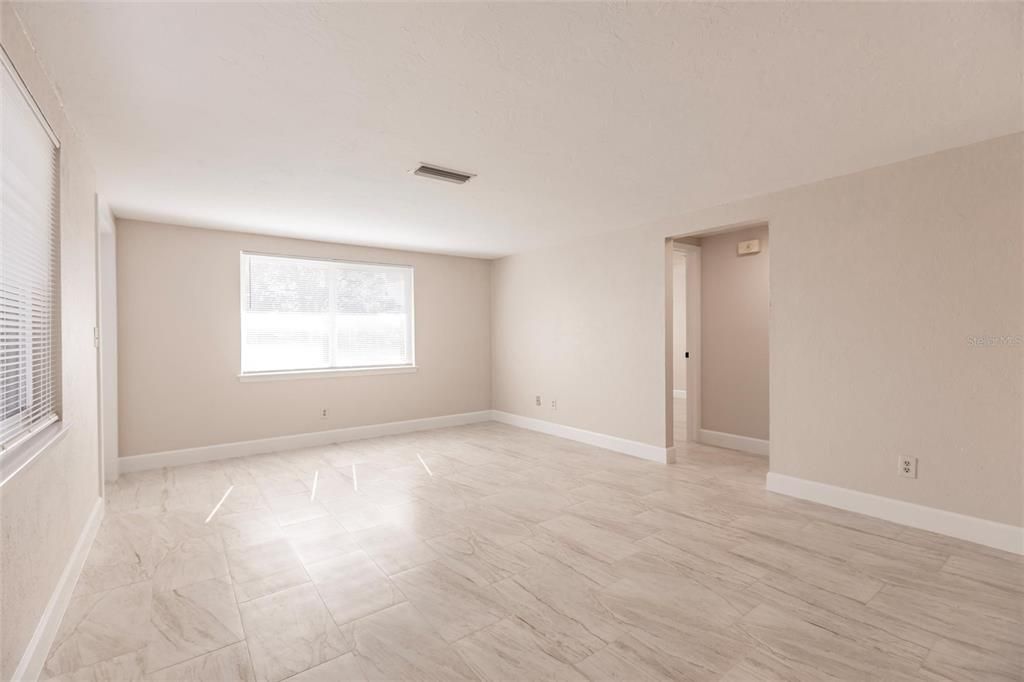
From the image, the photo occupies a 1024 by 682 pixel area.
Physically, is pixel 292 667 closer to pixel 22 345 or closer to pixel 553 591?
pixel 553 591

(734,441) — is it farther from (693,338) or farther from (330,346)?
(330,346)

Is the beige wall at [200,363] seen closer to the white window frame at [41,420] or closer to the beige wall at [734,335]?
the white window frame at [41,420]

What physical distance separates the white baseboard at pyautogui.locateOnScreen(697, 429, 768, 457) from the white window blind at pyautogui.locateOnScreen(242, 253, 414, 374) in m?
3.79

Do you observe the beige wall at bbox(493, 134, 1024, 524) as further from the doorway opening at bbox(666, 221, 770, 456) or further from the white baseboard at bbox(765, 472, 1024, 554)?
the doorway opening at bbox(666, 221, 770, 456)

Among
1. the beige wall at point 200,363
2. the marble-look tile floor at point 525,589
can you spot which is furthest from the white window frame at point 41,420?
the beige wall at point 200,363

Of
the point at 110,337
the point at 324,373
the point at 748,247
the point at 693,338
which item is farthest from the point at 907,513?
the point at 110,337

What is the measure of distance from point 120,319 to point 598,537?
15.4 feet

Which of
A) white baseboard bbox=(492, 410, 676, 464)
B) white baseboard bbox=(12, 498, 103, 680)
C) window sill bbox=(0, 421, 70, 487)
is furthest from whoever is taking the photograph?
white baseboard bbox=(492, 410, 676, 464)

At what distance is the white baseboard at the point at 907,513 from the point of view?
2797 mm

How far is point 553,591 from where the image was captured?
2.38 m

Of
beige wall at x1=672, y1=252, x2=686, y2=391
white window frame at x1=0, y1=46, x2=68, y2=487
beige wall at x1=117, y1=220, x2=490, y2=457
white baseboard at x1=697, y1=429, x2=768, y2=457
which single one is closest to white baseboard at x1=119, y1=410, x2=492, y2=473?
beige wall at x1=117, y1=220, x2=490, y2=457

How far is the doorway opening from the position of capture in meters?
5.13

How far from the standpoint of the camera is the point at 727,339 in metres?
5.42

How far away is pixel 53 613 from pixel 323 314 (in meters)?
3.98
